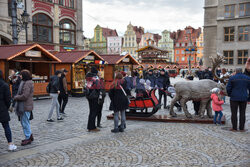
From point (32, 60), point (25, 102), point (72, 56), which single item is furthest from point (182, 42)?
point (25, 102)

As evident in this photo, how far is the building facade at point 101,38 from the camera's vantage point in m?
91.9

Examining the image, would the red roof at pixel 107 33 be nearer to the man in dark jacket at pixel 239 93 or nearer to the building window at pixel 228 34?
the building window at pixel 228 34

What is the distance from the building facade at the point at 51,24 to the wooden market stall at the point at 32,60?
7.32m

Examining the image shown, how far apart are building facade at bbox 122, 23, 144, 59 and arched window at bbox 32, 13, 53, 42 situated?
211 ft

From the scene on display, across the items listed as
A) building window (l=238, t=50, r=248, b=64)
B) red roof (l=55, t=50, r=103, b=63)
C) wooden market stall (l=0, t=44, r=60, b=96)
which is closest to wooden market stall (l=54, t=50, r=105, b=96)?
red roof (l=55, t=50, r=103, b=63)

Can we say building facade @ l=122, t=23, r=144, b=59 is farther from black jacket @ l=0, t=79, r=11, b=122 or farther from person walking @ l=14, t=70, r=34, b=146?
black jacket @ l=0, t=79, r=11, b=122

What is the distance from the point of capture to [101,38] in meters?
92.4

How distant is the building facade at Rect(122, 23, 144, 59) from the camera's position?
93.1 metres

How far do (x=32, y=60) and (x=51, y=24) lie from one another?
558 inches

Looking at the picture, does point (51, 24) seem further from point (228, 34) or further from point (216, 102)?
point (216, 102)

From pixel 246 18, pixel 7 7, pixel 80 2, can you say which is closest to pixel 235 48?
pixel 246 18

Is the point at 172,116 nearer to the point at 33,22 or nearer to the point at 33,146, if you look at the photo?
the point at 33,146

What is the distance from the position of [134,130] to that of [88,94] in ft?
5.94

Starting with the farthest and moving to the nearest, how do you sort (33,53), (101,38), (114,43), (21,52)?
1. (101,38)
2. (114,43)
3. (33,53)
4. (21,52)
